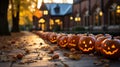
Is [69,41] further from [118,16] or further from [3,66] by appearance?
[118,16]

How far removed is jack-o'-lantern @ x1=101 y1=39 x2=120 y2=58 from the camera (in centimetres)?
836

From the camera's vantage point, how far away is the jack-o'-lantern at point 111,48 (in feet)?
27.4

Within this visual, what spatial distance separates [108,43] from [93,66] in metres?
1.71

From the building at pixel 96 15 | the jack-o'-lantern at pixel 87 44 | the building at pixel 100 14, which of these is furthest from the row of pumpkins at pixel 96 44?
the building at pixel 100 14

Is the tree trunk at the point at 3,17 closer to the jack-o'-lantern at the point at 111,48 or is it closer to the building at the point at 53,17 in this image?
the jack-o'-lantern at the point at 111,48

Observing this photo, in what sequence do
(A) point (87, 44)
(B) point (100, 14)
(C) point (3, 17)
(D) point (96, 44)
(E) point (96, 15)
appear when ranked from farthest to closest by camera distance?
(E) point (96, 15), (B) point (100, 14), (C) point (3, 17), (A) point (87, 44), (D) point (96, 44)

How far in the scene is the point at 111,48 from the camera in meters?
8.45

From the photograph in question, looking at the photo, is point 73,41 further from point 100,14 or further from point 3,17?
point 100,14

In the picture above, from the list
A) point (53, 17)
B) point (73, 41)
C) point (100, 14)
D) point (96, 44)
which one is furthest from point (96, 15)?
point (96, 44)

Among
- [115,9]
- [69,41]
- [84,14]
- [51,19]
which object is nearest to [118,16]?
[115,9]

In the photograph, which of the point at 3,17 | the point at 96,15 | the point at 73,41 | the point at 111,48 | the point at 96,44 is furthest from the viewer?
the point at 96,15

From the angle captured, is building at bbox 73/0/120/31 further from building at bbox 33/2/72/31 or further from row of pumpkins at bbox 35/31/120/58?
row of pumpkins at bbox 35/31/120/58

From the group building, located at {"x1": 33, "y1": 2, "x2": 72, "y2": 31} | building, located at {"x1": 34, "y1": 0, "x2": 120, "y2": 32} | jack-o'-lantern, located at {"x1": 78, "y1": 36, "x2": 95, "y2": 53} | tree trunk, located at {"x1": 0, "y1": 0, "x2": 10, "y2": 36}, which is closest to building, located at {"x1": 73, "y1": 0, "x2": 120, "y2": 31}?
building, located at {"x1": 34, "y1": 0, "x2": 120, "y2": 32}

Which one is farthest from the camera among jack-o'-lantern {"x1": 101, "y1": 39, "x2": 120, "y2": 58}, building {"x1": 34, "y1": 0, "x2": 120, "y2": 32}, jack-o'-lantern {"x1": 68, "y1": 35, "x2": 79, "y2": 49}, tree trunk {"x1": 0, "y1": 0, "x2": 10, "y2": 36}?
building {"x1": 34, "y1": 0, "x2": 120, "y2": 32}
